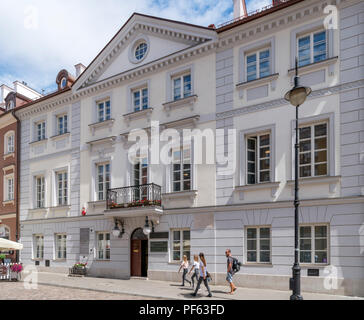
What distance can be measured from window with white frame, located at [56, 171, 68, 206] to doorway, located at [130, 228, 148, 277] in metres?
5.60

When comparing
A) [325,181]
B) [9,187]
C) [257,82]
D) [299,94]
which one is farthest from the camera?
[9,187]

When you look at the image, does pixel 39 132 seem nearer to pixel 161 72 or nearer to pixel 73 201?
pixel 73 201

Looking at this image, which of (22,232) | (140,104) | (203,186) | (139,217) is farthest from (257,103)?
(22,232)

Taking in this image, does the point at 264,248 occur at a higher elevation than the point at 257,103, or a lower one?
lower

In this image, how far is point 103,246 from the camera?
19.4 metres

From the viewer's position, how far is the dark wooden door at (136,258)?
1795 cm

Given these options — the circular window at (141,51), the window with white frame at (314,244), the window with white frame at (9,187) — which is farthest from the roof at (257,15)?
the window with white frame at (9,187)

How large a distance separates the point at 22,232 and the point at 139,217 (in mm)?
9921

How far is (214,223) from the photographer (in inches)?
613

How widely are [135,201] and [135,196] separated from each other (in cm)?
48

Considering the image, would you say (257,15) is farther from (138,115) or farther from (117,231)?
(117,231)

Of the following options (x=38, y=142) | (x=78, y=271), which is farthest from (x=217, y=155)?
(x=38, y=142)

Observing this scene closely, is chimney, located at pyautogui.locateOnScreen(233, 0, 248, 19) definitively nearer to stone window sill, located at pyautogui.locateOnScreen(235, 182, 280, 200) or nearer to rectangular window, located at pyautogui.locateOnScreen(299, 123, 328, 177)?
rectangular window, located at pyautogui.locateOnScreen(299, 123, 328, 177)

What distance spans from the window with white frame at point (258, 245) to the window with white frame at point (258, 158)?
6.36 ft
